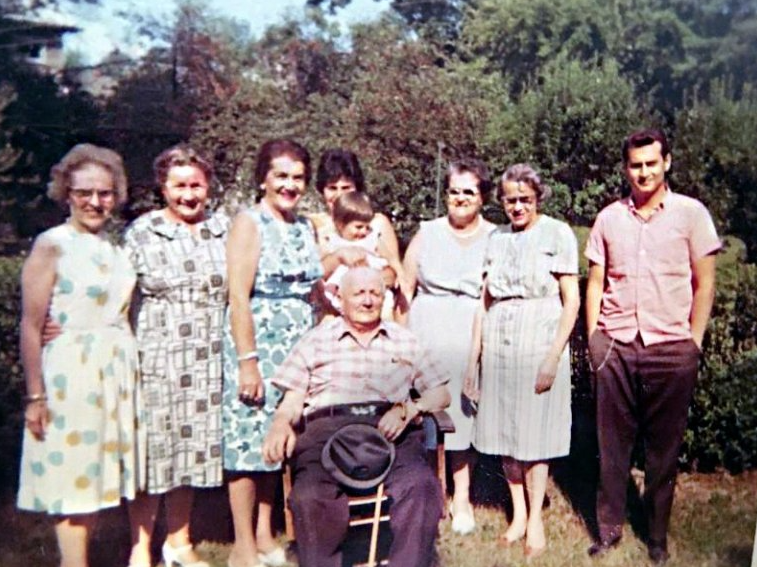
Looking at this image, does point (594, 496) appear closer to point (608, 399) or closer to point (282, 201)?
point (608, 399)

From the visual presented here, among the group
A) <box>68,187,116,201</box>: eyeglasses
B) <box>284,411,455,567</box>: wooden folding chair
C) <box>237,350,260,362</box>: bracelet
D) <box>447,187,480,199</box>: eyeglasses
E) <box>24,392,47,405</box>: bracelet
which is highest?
<box>68,187,116,201</box>: eyeglasses

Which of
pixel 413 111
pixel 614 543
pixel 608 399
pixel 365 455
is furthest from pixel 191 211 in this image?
pixel 614 543

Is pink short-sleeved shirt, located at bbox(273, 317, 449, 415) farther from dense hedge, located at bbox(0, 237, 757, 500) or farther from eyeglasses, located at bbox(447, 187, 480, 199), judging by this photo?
dense hedge, located at bbox(0, 237, 757, 500)

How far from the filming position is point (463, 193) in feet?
7.41

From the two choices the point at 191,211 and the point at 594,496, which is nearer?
the point at 191,211

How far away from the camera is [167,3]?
2125 millimetres

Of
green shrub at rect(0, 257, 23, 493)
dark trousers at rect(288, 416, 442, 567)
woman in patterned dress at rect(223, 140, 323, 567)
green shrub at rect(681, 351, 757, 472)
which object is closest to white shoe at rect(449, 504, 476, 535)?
dark trousers at rect(288, 416, 442, 567)

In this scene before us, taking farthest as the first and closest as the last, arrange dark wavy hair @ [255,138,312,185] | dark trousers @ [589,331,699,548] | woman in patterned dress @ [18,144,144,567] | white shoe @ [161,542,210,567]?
1. dark trousers @ [589,331,699,548]
2. white shoe @ [161,542,210,567]
3. dark wavy hair @ [255,138,312,185]
4. woman in patterned dress @ [18,144,144,567]

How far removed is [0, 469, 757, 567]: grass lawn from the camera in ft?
7.10

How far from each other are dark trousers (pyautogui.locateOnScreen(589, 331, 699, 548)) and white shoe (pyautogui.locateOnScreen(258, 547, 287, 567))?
872 millimetres

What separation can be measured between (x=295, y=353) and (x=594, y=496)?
3.06ft

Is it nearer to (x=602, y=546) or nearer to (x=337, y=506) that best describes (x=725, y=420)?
(x=602, y=546)

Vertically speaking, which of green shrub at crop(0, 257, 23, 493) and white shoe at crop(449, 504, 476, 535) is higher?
green shrub at crop(0, 257, 23, 493)

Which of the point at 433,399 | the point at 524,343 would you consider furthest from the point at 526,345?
the point at 433,399
